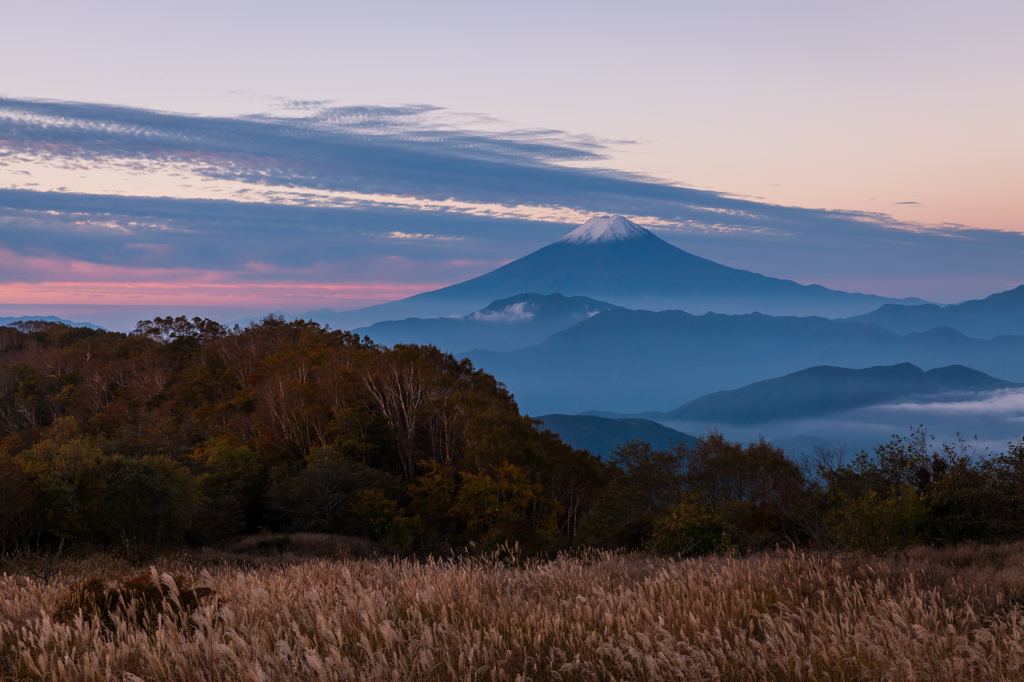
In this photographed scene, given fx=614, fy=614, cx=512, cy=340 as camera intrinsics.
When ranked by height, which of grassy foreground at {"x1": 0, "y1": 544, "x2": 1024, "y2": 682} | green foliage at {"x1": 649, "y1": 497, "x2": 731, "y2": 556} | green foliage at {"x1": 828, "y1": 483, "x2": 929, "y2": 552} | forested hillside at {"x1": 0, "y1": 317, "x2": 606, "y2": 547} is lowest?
forested hillside at {"x1": 0, "y1": 317, "x2": 606, "y2": 547}

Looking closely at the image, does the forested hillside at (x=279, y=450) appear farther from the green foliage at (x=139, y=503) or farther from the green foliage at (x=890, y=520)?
the green foliage at (x=890, y=520)

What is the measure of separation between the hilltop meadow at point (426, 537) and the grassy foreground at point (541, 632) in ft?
0.12

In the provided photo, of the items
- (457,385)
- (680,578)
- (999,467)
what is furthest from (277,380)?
(680,578)

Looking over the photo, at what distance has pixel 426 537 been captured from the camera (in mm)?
48656

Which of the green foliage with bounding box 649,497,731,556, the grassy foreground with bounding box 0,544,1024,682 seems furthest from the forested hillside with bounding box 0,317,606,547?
the grassy foreground with bounding box 0,544,1024,682

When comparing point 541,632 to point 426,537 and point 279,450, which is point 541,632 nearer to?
point 426,537

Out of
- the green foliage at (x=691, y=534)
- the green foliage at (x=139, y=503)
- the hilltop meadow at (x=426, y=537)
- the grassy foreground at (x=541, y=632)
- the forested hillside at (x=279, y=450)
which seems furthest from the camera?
the forested hillside at (x=279, y=450)

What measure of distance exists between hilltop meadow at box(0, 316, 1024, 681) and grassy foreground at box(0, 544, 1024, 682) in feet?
0.12

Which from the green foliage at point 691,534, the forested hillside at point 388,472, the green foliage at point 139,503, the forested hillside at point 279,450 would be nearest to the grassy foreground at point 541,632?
the forested hillside at point 388,472

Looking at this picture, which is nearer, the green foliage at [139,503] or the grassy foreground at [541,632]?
the grassy foreground at [541,632]

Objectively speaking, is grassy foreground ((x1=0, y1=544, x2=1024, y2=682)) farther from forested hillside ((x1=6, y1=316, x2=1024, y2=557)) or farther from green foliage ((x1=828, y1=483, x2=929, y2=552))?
green foliage ((x1=828, y1=483, x2=929, y2=552))

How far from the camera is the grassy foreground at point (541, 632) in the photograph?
4223 mm

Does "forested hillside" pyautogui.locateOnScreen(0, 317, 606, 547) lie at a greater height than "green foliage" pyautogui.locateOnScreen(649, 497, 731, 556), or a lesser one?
lesser

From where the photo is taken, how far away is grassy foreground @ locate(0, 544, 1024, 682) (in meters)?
4.22
